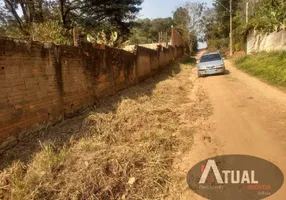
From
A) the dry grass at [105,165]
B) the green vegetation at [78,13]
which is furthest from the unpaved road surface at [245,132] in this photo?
the green vegetation at [78,13]

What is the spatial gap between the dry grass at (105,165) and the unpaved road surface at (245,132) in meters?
0.35

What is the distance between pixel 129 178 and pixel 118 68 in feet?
19.9

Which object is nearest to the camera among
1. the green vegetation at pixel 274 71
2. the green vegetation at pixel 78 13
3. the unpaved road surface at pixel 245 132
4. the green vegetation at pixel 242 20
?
the unpaved road surface at pixel 245 132

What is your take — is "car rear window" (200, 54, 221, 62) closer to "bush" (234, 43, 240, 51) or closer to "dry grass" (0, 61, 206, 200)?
"dry grass" (0, 61, 206, 200)

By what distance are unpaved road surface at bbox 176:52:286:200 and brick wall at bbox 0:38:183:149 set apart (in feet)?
9.66

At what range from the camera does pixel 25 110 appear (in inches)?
165

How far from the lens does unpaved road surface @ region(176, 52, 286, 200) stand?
151 inches

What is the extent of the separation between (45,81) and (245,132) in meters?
4.42

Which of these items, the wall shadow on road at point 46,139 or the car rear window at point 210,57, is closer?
the wall shadow on road at point 46,139

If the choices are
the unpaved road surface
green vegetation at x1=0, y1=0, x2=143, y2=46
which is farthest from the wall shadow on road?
green vegetation at x1=0, y1=0, x2=143, y2=46

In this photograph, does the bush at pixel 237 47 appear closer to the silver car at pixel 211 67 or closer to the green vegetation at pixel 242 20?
the green vegetation at pixel 242 20

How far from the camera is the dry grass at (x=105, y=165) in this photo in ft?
9.72

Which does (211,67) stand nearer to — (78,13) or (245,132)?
(245,132)

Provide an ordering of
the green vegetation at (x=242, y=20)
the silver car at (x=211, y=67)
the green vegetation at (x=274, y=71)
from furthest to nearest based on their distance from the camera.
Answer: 1. the green vegetation at (x=242, y=20)
2. the silver car at (x=211, y=67)
3. the green vegetation at (x=274, y=71)
